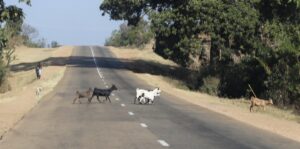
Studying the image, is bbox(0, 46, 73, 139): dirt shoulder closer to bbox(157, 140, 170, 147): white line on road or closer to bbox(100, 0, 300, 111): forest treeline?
bbox(157, 140, 170, 147): white line on road

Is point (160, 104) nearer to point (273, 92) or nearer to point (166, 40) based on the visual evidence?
point (273, 92)

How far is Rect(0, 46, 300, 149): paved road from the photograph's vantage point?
56.6 feet

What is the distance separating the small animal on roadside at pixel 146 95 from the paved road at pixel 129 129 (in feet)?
1.89

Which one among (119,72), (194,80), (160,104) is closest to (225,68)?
(194,80)

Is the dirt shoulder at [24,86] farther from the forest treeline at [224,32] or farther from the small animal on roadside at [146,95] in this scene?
the forest treeline at [224,32]

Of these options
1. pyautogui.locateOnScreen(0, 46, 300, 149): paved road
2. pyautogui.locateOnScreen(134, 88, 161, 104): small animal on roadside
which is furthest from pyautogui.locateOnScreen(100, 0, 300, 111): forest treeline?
pyautogui.locateOnScreen(0, 46, 300, 149): paved road

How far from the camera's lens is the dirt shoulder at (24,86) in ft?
87.7

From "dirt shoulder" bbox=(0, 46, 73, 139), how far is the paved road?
60 cm

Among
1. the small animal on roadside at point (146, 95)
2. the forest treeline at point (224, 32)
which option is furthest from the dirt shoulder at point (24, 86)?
the forest treeline at point (224, 32)

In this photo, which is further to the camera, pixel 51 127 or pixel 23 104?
pixel 23 104

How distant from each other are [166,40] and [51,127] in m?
42.2

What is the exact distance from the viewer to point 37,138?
60.4 feet

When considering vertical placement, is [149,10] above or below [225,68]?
above

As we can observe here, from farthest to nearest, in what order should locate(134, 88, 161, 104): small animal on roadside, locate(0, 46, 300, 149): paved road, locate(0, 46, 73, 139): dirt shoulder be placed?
locate(134, 88, 161, 104): small animal on roadside, locate(0, 46, 73, 139): dirt shoulder, locate(0, 46, 300, 149): paved road
